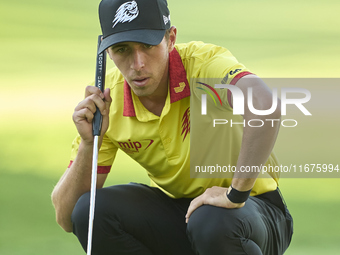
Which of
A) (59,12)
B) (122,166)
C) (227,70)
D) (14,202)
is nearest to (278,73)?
(122,166)

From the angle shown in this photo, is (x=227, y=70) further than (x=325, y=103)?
No

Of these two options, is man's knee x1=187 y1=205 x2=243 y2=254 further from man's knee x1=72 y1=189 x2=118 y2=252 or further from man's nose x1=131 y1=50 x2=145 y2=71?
man's nose x1=131 y1=50 x2=145 y2=71

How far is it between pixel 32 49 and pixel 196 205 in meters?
2.10

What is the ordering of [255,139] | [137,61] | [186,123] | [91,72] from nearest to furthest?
1. [255,139]
2. [137,61]
3. [186,123]
4. [91,72]

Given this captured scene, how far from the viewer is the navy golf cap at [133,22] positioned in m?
1.26

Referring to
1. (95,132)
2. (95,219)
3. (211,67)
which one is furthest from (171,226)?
(211,67)

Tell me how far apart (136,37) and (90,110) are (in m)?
0.22

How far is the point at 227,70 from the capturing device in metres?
1.25

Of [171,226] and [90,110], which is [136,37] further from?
[171,226]

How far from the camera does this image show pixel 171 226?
4.55 ft

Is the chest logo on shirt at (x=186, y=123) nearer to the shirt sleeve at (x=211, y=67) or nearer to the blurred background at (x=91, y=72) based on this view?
the shirt sleeve at (x=211, y=67)

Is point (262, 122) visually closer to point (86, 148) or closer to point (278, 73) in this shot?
point (86, 148)

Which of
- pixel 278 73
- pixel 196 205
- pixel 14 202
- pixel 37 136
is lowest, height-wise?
pixel 14 202

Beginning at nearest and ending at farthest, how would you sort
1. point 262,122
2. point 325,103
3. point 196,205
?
1. point 262,122
2. point 196,205
3. point 325,103
